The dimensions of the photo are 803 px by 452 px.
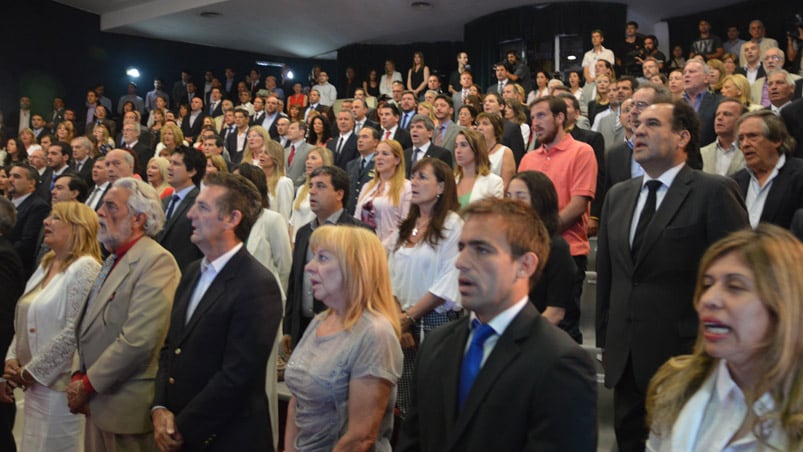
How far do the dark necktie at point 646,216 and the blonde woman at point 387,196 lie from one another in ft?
6.25

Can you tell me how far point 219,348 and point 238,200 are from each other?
1.80ft

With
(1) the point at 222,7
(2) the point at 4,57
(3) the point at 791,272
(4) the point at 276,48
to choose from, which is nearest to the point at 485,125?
(3) the point at 791,272

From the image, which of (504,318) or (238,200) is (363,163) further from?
(504,318)

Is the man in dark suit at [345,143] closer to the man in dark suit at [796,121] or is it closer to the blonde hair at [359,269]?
the man in dark suit at [796,121]

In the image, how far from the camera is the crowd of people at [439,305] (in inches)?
61.1

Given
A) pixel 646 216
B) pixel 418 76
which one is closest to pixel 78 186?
pixel 646 216

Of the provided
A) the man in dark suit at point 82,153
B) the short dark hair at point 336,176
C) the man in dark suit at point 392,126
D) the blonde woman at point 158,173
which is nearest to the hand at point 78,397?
the short dark hair at point 336,176

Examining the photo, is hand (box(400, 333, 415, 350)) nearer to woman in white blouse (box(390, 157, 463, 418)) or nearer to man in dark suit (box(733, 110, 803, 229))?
woman in white blouse (box(390, 157, 463, 418))

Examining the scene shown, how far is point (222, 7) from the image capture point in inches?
553

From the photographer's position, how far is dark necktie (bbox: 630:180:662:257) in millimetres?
2531

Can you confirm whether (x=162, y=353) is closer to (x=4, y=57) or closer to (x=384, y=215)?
(x=384, y=215)

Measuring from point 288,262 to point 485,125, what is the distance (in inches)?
85.3

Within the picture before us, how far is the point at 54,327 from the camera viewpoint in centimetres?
332

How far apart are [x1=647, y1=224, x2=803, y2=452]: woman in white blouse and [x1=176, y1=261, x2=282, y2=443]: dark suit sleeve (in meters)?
1.41
